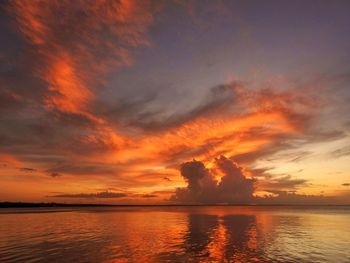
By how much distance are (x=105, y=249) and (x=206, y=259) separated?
12580 mm

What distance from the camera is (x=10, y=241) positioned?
136 feet

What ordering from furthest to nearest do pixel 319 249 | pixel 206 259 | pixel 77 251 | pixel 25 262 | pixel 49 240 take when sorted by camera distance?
pixel 49 240 < pixel 319 249 < pixel 77 251 < pixel 206 259 < pixel 25 262

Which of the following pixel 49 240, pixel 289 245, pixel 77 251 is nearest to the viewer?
pixel 77 251

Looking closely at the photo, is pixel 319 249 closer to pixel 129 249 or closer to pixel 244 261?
pixel 244 261

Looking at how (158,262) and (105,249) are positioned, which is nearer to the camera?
(158,262)

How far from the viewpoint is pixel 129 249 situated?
36.0 m

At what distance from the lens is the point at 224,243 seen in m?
41.2

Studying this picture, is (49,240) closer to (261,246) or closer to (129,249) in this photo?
(129,249)

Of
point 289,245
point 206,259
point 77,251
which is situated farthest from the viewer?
point 289,245

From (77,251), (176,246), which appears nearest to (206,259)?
(176,246)

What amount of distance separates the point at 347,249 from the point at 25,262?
119 ft

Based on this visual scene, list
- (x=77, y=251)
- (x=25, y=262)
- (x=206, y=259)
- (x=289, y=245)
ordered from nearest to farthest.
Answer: (x=25, y=262) → (x=206, y=259) → (x=77, y=251) → (x=289, y=245)

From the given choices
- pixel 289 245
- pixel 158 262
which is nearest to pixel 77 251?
pixel 158 262

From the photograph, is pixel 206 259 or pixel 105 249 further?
pixel 105 249
